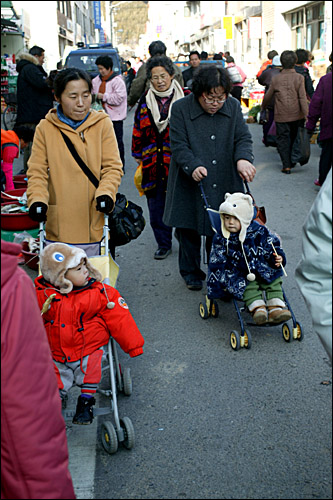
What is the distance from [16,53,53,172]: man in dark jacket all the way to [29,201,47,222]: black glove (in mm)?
6877

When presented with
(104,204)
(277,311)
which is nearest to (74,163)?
(104,204)

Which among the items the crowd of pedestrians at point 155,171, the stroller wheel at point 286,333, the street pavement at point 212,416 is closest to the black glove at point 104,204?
the crowd of pedestrians at point 155,171

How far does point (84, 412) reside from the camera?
11.7 ft

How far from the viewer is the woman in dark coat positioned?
17.6 ft

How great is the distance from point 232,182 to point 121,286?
162 centimetres

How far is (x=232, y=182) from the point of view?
5637mm

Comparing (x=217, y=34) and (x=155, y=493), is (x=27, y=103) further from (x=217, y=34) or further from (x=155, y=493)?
(x=217, y=34)

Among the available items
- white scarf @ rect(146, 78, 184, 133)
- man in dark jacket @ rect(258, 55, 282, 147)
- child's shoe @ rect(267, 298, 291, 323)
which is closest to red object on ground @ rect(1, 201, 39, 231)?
white scarf @ rect(146, 78, 184, 133)

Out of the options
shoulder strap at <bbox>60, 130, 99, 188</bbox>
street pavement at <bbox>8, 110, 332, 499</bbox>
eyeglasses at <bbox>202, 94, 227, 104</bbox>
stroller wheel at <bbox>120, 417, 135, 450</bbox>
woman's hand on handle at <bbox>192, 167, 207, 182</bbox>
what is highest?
eyeglasses at <bbox>202, 94, 227, 104</bbox>

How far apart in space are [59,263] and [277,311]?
73.6 inches

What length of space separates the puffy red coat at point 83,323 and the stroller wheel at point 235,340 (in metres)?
1.28

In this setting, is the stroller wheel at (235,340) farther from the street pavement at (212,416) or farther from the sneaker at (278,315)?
the sneaker at (278,315)

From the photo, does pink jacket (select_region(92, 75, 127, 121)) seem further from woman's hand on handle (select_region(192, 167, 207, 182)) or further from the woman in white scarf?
woman's hand on handle (select_region(192, 167, 207, 182))

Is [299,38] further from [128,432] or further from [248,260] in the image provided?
[128,432]
